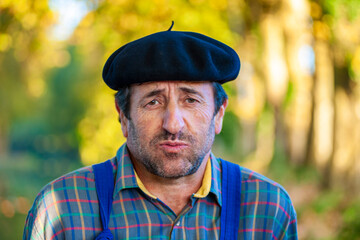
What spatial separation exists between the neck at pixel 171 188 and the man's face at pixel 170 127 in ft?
0.28

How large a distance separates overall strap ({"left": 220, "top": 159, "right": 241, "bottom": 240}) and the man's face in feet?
0.66

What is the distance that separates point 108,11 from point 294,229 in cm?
922

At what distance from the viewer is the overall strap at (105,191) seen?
2324 mm

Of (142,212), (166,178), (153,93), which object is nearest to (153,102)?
(153,93)

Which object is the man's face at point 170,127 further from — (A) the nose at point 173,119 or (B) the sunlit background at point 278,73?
(B) the sunlit background at point 278,73

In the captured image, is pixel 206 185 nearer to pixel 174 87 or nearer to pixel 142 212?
pixel 142 212

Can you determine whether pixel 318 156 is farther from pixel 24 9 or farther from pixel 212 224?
pixel 212 224

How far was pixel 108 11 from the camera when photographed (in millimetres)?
11125

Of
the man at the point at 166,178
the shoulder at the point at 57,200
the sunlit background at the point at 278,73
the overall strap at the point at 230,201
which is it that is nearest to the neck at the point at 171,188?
the man at the point at 166,178

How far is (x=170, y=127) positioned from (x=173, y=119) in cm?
4

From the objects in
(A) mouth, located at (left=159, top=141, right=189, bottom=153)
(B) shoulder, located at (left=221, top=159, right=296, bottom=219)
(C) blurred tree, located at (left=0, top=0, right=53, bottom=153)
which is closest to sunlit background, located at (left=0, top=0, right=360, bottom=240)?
(C) blurred tree, located at (left=0, top=0, right=53, bottom=153)

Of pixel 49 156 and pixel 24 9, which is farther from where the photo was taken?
pixel 49 156

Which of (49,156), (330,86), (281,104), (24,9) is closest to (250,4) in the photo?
(281,104)

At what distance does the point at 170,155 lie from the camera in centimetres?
242
